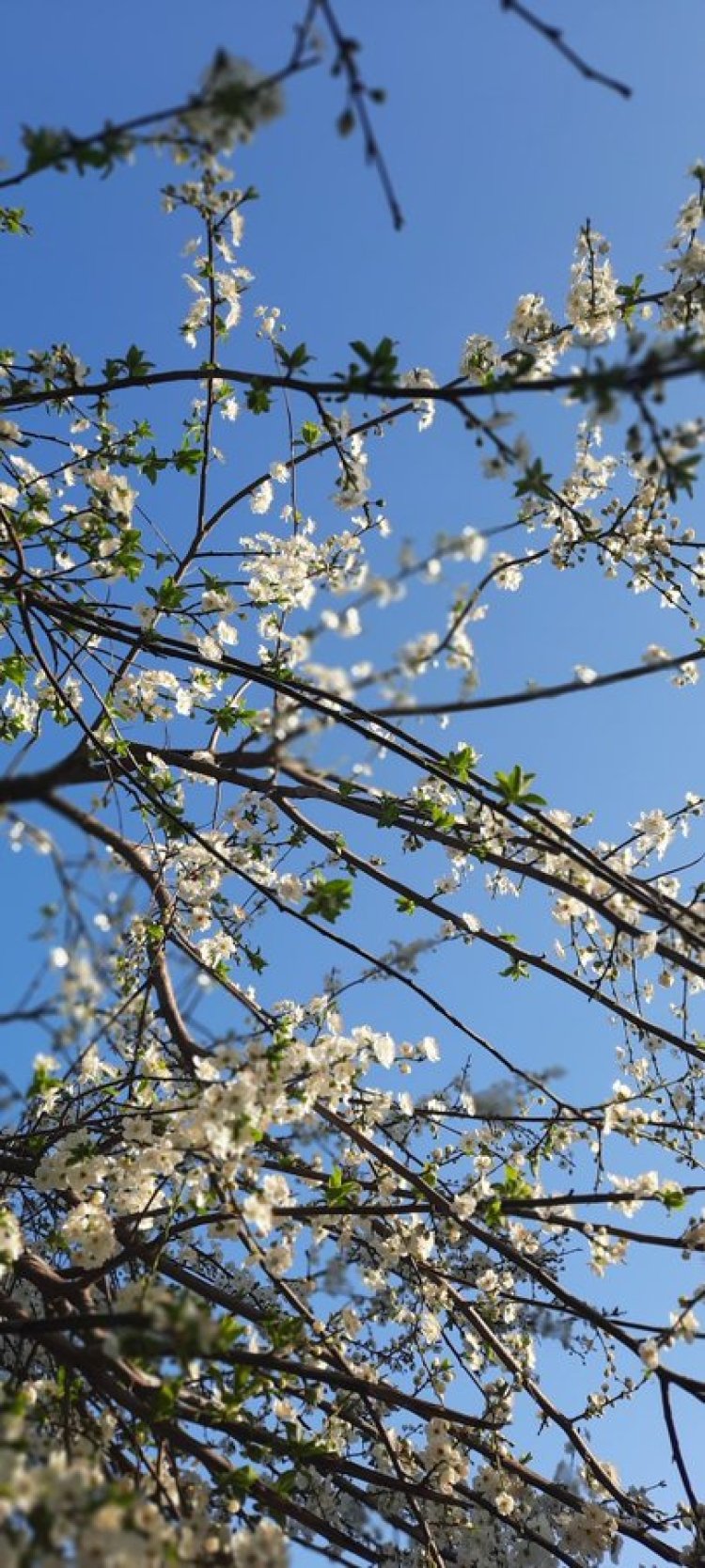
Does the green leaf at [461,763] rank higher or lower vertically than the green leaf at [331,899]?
higher

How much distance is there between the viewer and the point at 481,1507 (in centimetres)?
412

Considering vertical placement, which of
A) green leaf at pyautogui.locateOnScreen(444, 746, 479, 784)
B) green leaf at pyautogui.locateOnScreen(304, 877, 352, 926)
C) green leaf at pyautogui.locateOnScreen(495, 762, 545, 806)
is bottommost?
green leaf at pyautogui.locateOnScreen(304, 877, 352, 926)

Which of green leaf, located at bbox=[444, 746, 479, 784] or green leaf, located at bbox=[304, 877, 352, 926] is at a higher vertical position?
green leaf, located at bbox=[444, 746, 479, 784]

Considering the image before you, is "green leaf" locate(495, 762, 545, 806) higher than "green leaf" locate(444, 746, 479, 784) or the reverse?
the reverse

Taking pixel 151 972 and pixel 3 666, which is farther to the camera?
pixel 3 666

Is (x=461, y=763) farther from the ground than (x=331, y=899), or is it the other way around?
(x=461, y=763)

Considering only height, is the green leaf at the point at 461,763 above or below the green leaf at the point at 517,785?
above

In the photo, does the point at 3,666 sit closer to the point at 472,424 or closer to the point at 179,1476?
the point at 472,424

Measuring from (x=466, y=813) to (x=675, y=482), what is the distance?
1890 mm

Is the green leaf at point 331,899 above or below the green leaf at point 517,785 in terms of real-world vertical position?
below

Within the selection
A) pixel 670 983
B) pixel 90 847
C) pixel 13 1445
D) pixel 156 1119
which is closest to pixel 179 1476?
pixel 156 1119

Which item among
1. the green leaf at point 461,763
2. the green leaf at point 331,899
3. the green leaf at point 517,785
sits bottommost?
the green leaf at point 331,899

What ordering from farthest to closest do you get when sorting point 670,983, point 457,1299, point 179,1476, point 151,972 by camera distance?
point 670,983 → point 151,972 → point 457,1299 → point 179,1476

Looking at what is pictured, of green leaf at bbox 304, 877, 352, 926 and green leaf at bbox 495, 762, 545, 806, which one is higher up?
green leaf at bbox 495, 762, 545, 806
